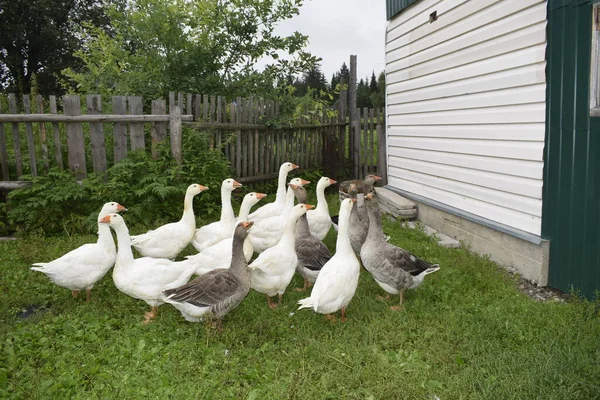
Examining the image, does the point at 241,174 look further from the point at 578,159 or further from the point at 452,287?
the point at 578,159

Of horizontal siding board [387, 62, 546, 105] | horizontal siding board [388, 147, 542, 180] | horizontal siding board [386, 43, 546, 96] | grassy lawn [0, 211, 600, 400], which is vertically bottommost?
grassy lawn [0, 211, 600, 400]

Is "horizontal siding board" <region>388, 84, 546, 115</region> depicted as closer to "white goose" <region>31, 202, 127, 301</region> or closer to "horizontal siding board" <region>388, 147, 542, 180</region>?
"horizontal siding board" <region>388, 147, 542, 180</region>

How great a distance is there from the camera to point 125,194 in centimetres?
842

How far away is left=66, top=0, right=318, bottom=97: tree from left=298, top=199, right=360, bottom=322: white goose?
7.12 meters

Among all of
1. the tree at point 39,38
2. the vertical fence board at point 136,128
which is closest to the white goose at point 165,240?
the vertical fence board at point 136,128

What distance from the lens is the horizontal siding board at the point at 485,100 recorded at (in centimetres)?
589

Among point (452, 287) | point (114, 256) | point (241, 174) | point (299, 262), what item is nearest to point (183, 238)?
point (114, 256)

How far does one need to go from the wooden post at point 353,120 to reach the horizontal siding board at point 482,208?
347cm

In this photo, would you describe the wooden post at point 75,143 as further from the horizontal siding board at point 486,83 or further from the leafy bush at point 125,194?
the horizontal siding board at point 486,83

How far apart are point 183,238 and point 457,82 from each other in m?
5.05

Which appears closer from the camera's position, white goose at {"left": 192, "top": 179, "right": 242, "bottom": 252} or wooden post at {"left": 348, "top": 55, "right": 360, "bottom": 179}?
white goose at {"left": 192, "top": 179, "right": 242, "bottom": 252}

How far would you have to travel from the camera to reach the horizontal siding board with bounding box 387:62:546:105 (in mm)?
5867

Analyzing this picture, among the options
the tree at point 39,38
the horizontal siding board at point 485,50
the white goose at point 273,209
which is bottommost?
the white goose at point 273,209

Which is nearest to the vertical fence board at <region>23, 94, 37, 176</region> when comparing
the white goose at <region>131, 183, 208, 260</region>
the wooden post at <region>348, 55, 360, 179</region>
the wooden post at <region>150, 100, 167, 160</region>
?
the wooden post at <region>150, 100, 167, 160</region>
